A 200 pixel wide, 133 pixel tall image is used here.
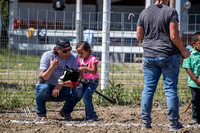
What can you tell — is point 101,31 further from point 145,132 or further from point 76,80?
point 145,132

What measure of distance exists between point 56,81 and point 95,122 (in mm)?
893

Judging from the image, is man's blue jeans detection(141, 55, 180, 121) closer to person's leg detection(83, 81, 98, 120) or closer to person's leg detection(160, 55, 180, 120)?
person's leg detection(160, 55, 180, 120)

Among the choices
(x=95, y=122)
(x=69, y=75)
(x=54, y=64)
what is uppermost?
(x=54, y=64)

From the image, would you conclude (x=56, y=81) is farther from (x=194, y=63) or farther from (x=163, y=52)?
(x=194, y=63)

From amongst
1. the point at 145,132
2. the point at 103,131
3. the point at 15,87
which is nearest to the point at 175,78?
the point at 145,132

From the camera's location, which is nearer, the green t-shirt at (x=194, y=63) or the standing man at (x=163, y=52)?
the standing man at (x=163, y=52)

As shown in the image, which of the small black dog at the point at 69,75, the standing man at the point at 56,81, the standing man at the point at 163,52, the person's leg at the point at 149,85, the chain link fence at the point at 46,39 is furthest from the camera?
the chain link fence at the point at 46,39

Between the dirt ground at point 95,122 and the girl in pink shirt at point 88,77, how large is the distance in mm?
178

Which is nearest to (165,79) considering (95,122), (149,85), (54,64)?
(149,85)

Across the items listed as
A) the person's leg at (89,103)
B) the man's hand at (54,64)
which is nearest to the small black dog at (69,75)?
the man's hand at (54,64)

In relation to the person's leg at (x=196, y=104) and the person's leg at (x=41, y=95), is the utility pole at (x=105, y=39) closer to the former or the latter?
the person's leg at (x=41, y=95)

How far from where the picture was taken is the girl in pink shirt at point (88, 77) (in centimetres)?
518

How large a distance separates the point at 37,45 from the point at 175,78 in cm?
355

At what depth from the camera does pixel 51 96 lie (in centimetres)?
529
